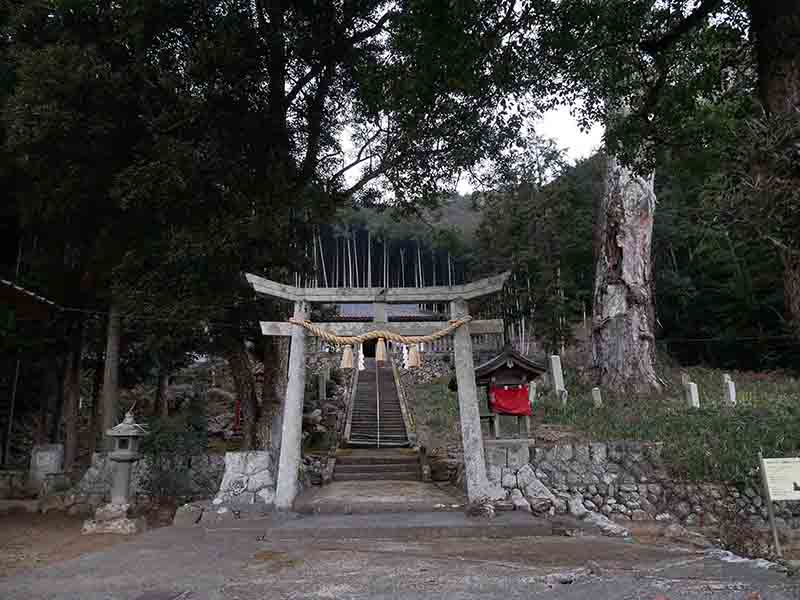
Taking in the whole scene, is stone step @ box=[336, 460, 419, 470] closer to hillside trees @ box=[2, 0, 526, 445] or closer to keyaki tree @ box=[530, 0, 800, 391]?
hillside trees @ box=[2, 0, 526, 445]

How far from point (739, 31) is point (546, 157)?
17.6m

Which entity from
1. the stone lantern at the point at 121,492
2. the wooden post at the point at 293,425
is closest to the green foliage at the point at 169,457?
the stone lantern at the point at 121,492

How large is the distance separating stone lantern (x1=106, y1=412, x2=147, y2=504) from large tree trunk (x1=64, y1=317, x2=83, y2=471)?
3965mm

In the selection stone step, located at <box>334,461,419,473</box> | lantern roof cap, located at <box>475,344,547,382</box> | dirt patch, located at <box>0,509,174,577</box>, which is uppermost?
lantern roof cap, located at <box>475,344,547,382</box>

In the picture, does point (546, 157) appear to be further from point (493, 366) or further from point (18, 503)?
point (18, 503)

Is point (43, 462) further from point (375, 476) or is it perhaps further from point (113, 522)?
point (375, 476)

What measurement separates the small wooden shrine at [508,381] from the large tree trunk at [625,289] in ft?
23.6

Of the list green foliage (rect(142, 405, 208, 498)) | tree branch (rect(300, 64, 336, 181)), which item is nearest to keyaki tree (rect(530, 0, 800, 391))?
tree branch (rect(300, 64, 336, 181))

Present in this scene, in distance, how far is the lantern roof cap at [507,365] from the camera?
9375 mm

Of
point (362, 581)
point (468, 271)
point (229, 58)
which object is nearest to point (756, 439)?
point (362, 581)

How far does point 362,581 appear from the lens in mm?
5000

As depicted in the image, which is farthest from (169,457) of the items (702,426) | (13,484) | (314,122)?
(702,426)

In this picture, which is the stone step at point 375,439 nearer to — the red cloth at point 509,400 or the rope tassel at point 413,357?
the red cloth at point 509,400

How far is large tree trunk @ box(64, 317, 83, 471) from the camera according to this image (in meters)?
12.3
